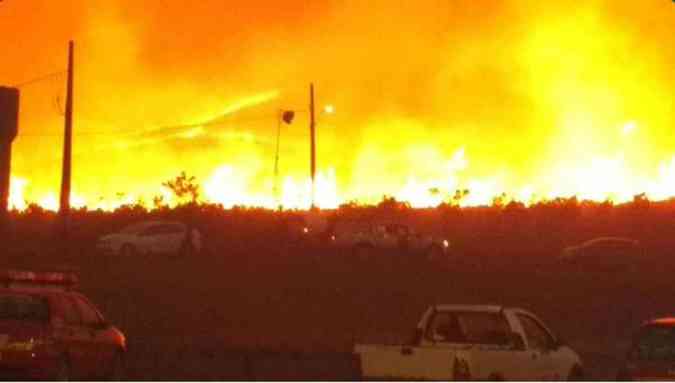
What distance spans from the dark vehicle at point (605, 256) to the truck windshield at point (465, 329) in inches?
1364

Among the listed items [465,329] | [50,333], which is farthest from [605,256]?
[50,333]

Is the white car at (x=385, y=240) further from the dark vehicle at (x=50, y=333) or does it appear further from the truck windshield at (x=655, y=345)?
the truck windshield at (x=655, y=345)

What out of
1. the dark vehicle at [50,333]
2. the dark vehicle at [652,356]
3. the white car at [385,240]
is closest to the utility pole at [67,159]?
the white car at [385,240]

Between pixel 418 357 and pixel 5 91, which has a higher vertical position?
pixel 5 91

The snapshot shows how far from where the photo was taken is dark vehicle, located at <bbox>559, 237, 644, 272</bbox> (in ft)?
188

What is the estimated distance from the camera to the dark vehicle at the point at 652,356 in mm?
20312

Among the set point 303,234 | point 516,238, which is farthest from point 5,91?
point 516,238

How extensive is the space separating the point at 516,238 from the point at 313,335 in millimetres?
40439

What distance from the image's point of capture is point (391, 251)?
57.2 meters

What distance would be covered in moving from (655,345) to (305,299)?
21.5 metres

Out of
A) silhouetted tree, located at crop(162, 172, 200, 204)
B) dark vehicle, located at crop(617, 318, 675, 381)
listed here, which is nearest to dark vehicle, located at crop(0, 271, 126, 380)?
dark vehicle, located at crop(617, 318, 675, 381)

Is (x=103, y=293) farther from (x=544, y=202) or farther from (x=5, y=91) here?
(x=544, y=202)

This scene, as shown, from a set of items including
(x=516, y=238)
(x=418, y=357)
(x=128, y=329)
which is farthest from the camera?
(x=516, y=238)

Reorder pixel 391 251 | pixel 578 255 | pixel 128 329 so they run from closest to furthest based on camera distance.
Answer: pixel 128 329 < pixel 391 251 < pixel 578 255
